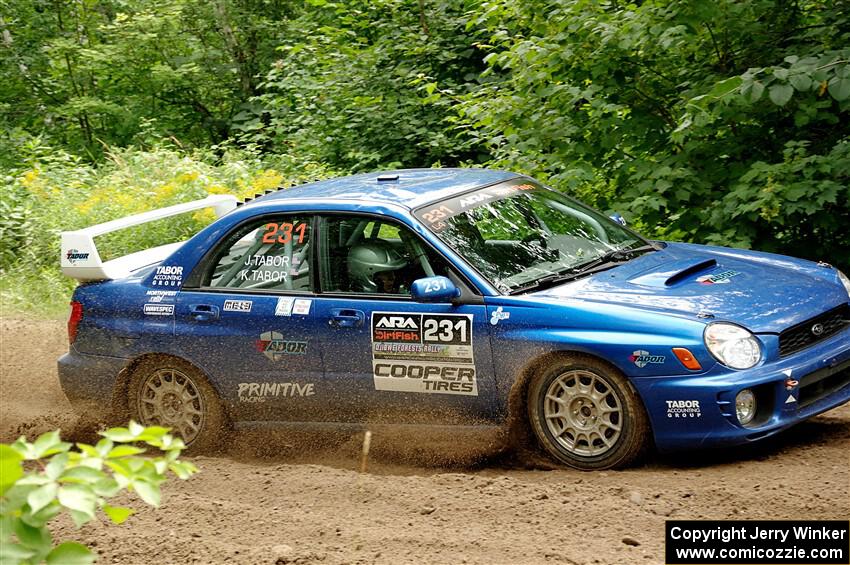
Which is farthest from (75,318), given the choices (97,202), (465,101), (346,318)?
(97,202)

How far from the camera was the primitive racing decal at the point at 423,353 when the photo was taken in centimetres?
588

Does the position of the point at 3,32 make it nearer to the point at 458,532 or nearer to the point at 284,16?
the point at 284,16

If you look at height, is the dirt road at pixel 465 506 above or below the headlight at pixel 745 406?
below

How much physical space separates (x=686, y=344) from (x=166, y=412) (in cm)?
336

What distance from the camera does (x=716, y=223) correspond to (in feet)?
26.8

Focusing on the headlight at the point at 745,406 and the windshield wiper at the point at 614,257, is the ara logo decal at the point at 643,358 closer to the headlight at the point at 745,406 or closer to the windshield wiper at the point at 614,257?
the headlight at the point at 745,406

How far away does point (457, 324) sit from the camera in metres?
5.89

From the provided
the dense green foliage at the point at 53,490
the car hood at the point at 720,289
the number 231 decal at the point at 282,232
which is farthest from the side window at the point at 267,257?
the dense green foliage at the point at 53,490

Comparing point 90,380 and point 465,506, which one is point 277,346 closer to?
point 90,380

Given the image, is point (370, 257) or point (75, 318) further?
point (75, 318)

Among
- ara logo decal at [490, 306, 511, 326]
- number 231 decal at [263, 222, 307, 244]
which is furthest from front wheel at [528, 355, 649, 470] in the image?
number 231 decal at [263, 222, 307, 244]

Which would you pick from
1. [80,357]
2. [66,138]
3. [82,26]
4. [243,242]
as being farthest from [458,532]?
[82,26]

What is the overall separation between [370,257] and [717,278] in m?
1.99

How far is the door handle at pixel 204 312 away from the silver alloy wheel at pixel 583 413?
2.20 meters
